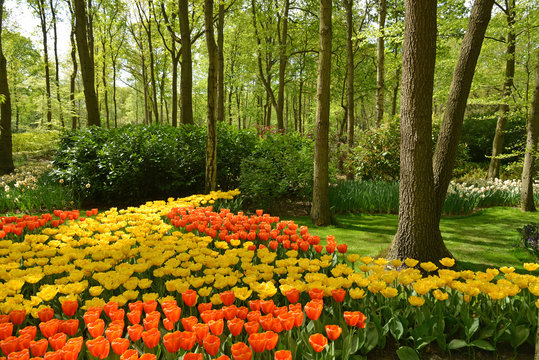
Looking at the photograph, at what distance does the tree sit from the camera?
4.01m

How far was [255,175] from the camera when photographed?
7.62m

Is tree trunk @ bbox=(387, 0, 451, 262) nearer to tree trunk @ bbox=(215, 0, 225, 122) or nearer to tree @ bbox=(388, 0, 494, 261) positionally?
tree @ bbox=(388, 0, 494, 261)

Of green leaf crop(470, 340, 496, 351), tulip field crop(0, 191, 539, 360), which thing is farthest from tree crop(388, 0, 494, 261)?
green leaf crop(470, 340, 496, 351)

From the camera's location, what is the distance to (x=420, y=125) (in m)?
4.06

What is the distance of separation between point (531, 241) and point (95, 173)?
27.8 feet

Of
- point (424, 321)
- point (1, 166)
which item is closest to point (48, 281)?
point (424, 321)

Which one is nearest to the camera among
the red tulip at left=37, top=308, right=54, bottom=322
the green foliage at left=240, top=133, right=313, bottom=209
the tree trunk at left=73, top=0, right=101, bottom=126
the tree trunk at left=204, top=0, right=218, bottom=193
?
the red tulip at left=37, top=308, right=54, bottom=322

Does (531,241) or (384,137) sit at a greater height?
(384,137)

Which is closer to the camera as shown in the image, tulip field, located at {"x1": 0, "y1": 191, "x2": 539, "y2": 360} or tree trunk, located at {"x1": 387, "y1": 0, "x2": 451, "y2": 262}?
tulip field, located at {"x1": 0, "y1": 191, "x2": 539, "y2": 360}

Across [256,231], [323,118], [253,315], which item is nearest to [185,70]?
[323,118]

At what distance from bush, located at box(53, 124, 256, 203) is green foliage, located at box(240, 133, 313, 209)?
1058 mm

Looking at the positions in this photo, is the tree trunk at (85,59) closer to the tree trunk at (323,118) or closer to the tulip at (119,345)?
the tree trunk at (323,118)

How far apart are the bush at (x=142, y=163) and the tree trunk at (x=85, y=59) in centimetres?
255

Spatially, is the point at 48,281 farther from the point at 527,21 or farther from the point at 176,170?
the point at 527,21
